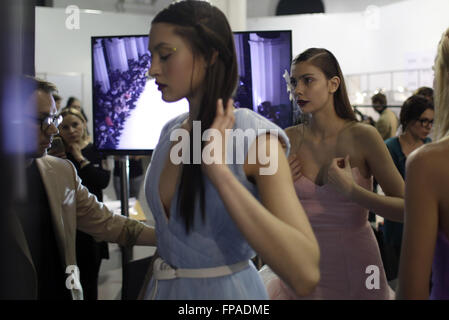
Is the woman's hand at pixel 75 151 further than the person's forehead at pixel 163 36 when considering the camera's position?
Yes

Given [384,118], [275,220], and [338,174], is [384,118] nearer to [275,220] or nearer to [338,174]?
[338,174]

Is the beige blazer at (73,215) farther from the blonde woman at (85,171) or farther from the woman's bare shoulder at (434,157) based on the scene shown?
the woman's bare shoulder at (434,157)

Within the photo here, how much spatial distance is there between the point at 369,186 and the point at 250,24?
1.45ft

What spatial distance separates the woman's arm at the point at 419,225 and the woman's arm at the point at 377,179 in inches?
6.4

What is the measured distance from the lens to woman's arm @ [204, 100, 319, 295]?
571 mm

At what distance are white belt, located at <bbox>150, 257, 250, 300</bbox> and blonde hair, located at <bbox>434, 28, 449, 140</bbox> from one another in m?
0.44

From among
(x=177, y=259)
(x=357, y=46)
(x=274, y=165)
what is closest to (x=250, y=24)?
(x=357, y=46)

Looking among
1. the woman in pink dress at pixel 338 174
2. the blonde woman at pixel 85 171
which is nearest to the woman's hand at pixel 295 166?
the woman in pink dress at pixel 338 174

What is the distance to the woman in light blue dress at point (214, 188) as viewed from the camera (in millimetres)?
585

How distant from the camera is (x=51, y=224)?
34.3 inches

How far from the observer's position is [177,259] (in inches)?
27.2

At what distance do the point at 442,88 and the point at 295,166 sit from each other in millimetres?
316
